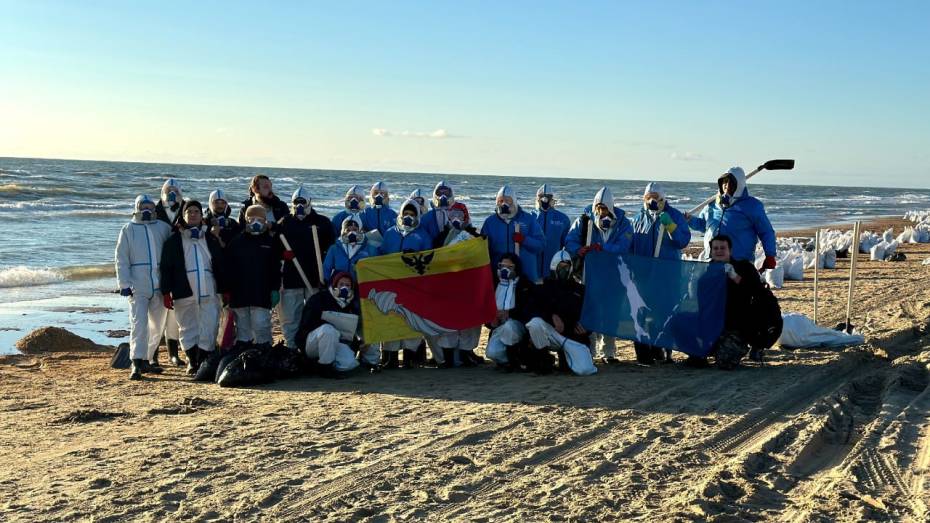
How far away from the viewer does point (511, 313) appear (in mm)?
9188

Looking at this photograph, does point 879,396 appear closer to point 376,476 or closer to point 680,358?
point 680,358

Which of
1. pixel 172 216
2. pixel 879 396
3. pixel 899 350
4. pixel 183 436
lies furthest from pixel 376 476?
pixel 899 350

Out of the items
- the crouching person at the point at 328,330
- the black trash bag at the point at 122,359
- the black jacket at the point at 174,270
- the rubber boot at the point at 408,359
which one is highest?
A: the black jacket at the point at 174,270

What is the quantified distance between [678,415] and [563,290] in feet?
7.45

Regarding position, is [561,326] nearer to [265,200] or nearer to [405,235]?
[405,235]

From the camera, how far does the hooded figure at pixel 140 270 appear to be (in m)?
9.19

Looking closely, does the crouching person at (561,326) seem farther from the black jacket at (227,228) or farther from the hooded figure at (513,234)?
the black jacket at (227,228)

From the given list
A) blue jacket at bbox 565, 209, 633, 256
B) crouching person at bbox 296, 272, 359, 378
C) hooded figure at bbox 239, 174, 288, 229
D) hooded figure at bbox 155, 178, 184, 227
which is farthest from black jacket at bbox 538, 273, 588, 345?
hooded figure at bbox 155, 178, 184, 227

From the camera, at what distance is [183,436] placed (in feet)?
21.7

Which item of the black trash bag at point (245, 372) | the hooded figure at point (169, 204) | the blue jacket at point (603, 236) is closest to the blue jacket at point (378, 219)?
the hooded figure at point (169, 204)

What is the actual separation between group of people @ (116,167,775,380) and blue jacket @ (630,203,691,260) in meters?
0.01

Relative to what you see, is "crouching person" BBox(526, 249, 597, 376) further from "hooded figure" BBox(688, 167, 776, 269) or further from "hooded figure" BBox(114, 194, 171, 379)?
"hooded figure" BBox(114, 194, 171, 379)

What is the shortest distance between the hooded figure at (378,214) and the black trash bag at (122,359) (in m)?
2.88

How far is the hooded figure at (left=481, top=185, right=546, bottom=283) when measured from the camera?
9750 millimetres
